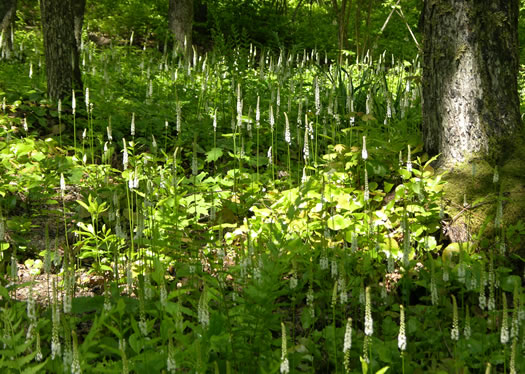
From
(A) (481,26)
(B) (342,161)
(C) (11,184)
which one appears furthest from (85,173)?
(A) (481,26)

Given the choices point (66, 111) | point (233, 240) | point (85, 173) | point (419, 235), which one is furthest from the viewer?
point (66, 111)

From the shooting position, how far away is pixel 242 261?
9.02ft

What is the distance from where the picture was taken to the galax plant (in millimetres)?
2160

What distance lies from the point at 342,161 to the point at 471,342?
6.42 ft

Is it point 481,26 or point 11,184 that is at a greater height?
point 481,26

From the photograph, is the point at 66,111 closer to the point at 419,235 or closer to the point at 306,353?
the point at 419,235

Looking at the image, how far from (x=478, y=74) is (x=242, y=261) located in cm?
221

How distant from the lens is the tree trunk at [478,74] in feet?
12.5

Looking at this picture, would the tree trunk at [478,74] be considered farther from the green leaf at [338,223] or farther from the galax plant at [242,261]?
the green leaf at [338,223]

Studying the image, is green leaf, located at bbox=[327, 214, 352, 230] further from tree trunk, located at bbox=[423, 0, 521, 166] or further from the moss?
tree trunk, located at bbox=[423, 0, 521, 166]

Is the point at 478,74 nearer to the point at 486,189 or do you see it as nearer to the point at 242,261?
the point at 486,189

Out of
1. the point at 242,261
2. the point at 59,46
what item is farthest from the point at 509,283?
the point at 59,46

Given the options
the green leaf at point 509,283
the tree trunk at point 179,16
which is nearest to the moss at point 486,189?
the green leaf at point 509,283

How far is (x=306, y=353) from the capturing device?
7.80 feet
